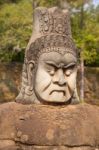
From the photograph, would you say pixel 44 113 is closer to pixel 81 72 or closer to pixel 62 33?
pixel 62 33

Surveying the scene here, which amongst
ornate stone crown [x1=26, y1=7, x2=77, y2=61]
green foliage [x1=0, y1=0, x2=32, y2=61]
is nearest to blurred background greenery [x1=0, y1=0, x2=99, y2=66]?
green foliage [x1=0, y1=0, x2=32, y2=61]

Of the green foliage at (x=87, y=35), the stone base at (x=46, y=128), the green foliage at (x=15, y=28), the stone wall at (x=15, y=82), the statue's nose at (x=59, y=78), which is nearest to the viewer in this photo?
the stone base at (x=46, y=128)

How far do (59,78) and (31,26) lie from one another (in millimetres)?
12576

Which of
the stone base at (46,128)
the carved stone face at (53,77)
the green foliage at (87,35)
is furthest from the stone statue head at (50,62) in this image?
the green foliage at (87,35)

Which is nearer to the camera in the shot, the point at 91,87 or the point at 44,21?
the point at 44,21

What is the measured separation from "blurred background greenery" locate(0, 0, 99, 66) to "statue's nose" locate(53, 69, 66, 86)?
11.7 metres

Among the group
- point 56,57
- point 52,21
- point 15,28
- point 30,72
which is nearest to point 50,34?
point 52,21

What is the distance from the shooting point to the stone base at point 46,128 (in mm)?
4188

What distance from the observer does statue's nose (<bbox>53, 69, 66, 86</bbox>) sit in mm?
4313

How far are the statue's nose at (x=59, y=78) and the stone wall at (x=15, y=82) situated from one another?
527 inches

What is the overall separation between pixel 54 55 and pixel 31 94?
0.39 meters

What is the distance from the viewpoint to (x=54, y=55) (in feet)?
14.2

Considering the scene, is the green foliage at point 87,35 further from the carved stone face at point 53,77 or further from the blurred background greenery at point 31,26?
the carved stone face at point 53,77

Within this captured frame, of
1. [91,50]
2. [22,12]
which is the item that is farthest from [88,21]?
[22,12]
